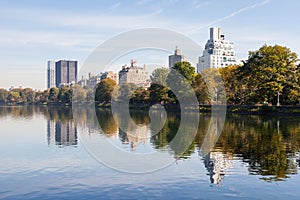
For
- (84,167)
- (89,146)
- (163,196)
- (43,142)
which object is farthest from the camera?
(43,142)

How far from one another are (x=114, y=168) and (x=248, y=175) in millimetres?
7615

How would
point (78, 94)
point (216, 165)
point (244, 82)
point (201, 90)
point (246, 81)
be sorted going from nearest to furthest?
point (216, 165) < point (246, 81) < point (244, 82) < point (201, 90) < point (78, 94)

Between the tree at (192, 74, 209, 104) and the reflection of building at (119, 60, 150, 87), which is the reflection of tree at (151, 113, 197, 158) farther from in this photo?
the reflection of building at (119, 60, 150, 87)

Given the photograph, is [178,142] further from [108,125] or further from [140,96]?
[140,96]

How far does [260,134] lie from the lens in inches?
1428

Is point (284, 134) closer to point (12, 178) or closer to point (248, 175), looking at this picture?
point (248, 175)

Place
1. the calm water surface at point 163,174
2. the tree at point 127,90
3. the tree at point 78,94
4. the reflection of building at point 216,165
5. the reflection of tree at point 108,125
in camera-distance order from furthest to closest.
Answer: the tree at point 78,94 → the tree at point 127,90 → the reflection of tree at point 108,125 → the reflection of building at point 216,165 → the calm water surface at point 163,174

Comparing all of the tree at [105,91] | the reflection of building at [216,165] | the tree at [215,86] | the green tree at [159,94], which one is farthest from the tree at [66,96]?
the reflection of building at [216,165]

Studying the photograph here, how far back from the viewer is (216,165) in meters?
21.2

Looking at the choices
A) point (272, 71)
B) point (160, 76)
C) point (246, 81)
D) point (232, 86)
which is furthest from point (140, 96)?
point (272, 71)

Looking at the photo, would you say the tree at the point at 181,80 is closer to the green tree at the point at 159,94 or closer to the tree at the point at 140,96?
A: the green tree at the point at 159,94

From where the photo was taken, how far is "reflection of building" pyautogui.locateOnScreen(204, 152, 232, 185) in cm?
1843

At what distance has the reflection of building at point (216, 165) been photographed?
18.4 m

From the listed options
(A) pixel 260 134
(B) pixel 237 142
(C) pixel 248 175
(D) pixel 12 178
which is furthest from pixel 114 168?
(A) pixel 260 134
